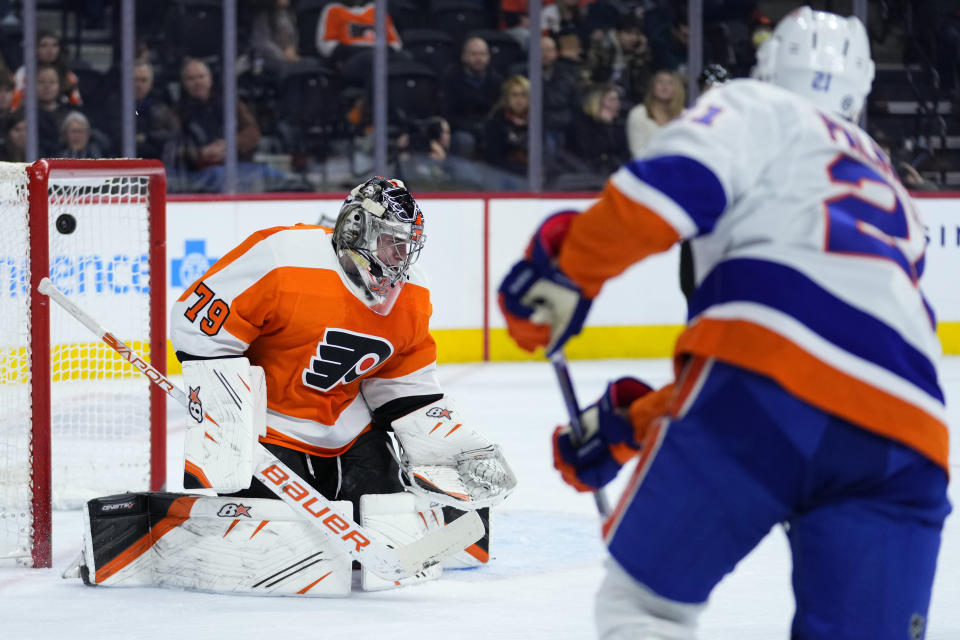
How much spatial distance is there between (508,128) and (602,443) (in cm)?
541

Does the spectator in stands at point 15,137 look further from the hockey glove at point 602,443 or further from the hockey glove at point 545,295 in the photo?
the hockey glove at point 545,295

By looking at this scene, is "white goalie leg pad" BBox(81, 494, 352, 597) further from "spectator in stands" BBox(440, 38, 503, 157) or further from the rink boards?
"spectator in stands" BBox(440, 38, 503, 157)

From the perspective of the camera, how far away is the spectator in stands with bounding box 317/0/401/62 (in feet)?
22.2

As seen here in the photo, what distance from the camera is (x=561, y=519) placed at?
A: 3662 mm

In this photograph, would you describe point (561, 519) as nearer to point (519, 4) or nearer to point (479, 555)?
point (479, 555)

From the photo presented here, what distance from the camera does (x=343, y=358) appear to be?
2967 mm

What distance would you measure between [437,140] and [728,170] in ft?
18.2

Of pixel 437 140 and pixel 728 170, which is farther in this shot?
pixel 437 140

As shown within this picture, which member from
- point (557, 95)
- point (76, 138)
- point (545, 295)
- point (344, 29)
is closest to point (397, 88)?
point (344, 29)

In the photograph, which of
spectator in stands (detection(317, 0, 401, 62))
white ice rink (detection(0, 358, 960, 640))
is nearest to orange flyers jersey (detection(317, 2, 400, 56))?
spectator in stands (detection(317, 0, 401, 62))

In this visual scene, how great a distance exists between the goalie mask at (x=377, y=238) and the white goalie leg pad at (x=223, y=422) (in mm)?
280

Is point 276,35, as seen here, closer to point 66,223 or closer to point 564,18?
point 564,18

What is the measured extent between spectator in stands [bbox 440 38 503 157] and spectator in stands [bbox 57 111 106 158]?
162 centimetres

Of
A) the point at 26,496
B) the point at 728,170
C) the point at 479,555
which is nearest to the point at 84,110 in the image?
the point at 26,496
